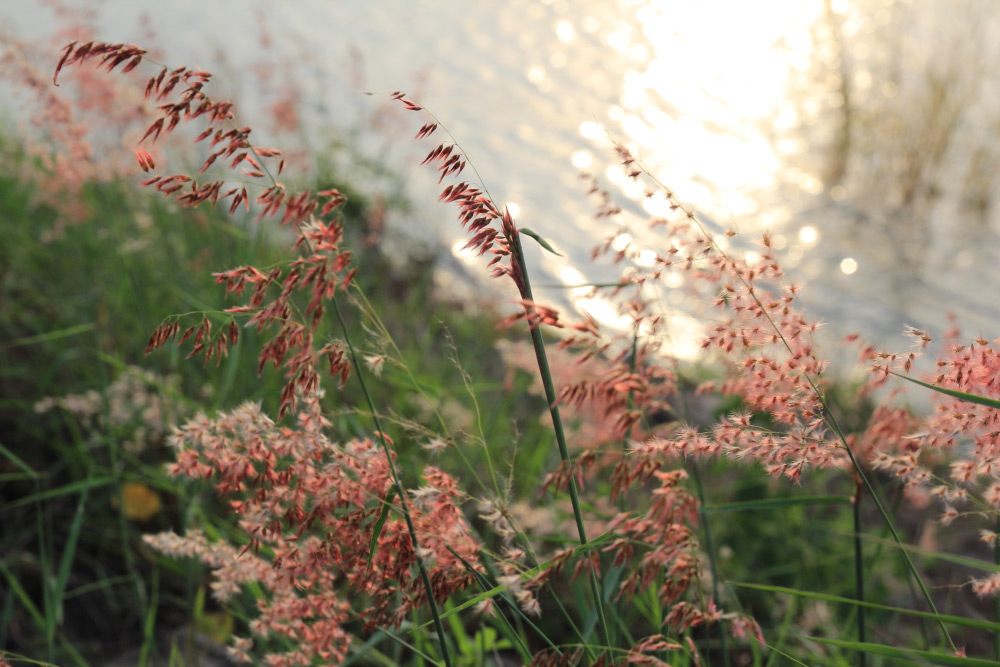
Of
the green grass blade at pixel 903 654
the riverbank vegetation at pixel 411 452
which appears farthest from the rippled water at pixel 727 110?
the green grass blade at pixel 903 654

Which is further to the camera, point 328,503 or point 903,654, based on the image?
point 328,503

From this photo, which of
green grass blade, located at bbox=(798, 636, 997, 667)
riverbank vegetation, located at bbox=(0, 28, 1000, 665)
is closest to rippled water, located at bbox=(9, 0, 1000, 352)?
riverbank vegetation, located at bbox=(0, 28, 1000, 665)

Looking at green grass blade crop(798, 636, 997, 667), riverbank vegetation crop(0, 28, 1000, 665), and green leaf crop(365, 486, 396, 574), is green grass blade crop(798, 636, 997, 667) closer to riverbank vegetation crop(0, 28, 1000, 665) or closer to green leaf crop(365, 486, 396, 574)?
riverbank vegetation crop(0, 28, 1000, 665)

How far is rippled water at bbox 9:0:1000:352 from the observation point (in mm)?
7520

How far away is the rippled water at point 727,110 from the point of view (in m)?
7.52

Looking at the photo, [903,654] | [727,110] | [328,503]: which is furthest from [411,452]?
[727,110]

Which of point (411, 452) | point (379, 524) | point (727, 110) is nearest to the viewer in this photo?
point (379, 524)

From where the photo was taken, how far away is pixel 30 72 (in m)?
2.16

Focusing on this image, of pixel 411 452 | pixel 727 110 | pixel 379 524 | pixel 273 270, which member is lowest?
pixel 379 524

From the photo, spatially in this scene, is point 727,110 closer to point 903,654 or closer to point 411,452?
point 411,452

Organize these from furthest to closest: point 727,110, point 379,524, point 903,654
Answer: point 727,110 → point 379,524 → point 903,654

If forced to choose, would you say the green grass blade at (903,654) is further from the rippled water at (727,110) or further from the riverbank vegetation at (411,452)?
the rippled water at (727,110)

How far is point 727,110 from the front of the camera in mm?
9352

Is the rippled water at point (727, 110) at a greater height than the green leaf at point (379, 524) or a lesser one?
greater
